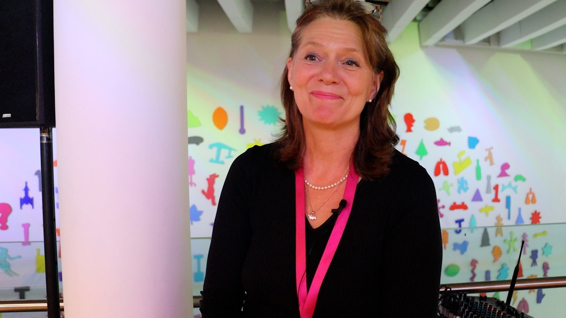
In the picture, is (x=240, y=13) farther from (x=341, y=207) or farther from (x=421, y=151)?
(x=341, y=207)

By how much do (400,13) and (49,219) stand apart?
3.97 m

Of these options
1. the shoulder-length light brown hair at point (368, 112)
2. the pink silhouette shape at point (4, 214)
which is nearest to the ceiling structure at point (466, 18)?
the pink silhouette shape at point (4, 214)

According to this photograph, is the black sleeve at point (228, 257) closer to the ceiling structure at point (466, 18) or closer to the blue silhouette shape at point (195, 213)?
the ceiling structure at point (466, 18)

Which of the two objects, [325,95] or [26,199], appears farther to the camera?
[26,199]

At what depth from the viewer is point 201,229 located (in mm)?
5312

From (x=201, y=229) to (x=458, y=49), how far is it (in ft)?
12.5

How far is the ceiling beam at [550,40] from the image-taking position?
536 cm

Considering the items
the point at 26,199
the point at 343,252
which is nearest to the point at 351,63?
the point at 343,252

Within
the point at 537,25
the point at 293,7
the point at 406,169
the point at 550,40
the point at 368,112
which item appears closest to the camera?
the point at 406,169

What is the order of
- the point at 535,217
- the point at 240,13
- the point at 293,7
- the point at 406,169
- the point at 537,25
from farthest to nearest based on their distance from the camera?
the point at 535,217 → the point at 537,25 → the point at 240,13 → the point at 293,7 → the point at 406,169

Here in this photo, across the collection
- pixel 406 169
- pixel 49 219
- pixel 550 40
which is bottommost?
pixel 49 219

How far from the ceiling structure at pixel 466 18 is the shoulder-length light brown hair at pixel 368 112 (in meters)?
2.91

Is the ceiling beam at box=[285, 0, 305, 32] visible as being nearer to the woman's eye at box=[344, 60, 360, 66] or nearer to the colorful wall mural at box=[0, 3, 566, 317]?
the colorful wall mural at box=[0, 3, 566, 317]

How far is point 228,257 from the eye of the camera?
4.36ft
